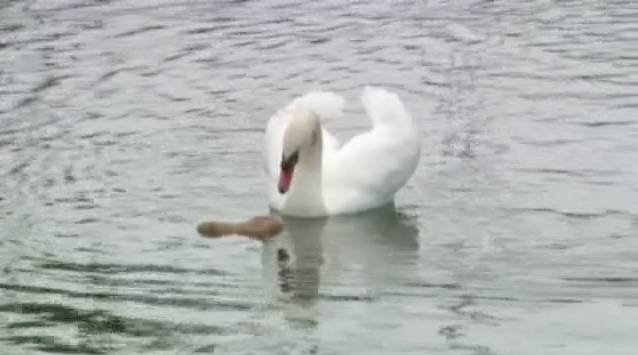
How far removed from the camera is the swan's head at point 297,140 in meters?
12.4

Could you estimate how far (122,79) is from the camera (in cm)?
1783

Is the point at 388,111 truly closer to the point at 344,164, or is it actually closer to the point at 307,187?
the point at 344,164

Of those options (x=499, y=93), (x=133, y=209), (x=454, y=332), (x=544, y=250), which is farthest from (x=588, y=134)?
(x=454, y=332)

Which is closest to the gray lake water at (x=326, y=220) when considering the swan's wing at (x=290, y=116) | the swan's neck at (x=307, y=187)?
the swan's neck at (x=307, y=187)

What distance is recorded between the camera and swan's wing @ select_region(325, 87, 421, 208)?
1288 cm

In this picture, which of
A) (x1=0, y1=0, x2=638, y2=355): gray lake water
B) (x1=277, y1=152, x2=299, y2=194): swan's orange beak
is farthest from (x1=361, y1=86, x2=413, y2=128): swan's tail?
(x1=277, y1=152, x2=299, y2=194): swan's orange beak

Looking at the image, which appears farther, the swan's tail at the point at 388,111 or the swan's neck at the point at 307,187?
the swan's tail at the point at 388,111

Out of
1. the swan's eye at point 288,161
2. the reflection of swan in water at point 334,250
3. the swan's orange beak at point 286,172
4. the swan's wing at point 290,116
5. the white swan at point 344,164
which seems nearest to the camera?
the reflection of swan in water at point 334,250

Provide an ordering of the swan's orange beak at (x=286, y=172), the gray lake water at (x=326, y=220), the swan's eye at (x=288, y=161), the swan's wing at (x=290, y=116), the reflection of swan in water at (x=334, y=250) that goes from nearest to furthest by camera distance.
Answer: the gray lake water at (x=326, y=220)
the reflection of swan in water at (x=334, y=250)
the swan's orange beak at (x=286, y=172)
the swan's eye at (x=288, y=161)
the swan's wing at (x=290, y=116)

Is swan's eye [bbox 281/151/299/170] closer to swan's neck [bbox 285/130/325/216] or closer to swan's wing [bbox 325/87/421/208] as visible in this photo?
swan's neck [bbox 285/130/325/216]

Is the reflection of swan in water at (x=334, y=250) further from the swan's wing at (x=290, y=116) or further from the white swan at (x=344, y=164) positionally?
the swan's wing at (x=290, y=116)

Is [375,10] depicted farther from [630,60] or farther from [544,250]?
[544,250]

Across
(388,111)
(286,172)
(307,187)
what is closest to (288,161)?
(286,172)

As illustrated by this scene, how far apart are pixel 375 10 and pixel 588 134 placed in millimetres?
7900
